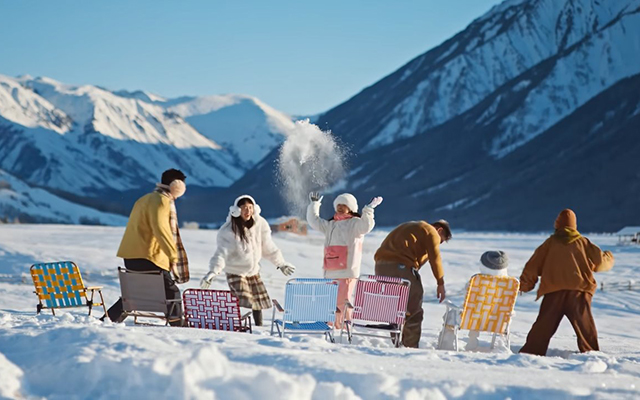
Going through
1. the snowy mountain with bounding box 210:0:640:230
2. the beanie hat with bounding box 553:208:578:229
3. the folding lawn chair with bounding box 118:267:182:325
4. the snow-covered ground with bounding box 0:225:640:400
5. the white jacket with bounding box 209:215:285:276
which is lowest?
the snow-covered ground with bounding box 0:225:640:400

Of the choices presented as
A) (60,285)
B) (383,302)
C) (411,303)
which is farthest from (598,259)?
(60,285)

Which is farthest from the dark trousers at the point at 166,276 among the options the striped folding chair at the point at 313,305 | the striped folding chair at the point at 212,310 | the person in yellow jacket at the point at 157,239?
the striped folding chair at the point at 313,305

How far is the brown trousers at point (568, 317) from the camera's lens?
923 cm

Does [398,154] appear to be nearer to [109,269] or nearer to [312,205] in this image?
[109,269]

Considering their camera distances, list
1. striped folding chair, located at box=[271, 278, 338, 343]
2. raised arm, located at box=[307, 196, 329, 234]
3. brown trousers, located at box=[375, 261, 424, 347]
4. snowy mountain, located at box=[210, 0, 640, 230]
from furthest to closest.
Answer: snowy mountain, located at box=[210, 0, 640, 230] < raised arm, located at box=[307, 196, 329, 234] < brown trousers, located at box=[375, 261, 424, 347] < striped folding chair, located at box=[271, 278, 338, 343]

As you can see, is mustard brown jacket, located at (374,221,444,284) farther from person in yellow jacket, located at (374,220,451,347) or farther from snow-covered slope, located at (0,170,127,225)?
snow-covered slope, located at (0,170,127,225)

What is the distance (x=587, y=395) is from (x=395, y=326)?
283cm

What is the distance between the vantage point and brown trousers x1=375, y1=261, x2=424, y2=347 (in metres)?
9.66

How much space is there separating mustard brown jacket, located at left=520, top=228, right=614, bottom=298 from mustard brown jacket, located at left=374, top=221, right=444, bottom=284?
2.96 feet

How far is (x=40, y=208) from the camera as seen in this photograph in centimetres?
10912

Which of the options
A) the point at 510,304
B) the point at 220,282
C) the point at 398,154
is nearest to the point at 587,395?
the point at 510,304

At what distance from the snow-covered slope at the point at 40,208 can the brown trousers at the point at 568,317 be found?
3683 inches

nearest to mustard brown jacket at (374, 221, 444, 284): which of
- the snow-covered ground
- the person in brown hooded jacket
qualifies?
the person in brown hooded jacket

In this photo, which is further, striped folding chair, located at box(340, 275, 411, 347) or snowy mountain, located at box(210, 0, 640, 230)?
snowy mountain, located at box(210, 0, 640, 230)
